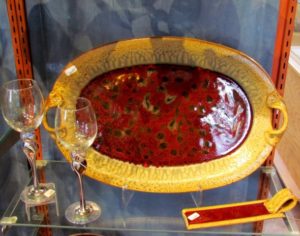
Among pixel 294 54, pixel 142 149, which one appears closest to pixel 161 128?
pixel 142 149

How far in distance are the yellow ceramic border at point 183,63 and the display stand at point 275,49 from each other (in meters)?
0.04

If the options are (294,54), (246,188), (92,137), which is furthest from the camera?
(294,54)

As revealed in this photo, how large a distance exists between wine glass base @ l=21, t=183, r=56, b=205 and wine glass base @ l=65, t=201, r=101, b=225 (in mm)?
58

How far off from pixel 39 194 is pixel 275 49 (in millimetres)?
616

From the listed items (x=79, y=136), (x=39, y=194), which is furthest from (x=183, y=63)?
(x=39, y=194)

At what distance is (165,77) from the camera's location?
98 centimetres

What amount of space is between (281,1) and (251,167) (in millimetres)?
362

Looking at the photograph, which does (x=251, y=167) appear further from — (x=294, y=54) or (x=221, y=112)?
(x=294, y=54)

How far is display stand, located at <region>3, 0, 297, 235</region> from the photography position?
948 mm

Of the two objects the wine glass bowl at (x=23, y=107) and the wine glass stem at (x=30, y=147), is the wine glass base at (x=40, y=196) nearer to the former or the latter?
the wine glass stem at (x=30, y=147)

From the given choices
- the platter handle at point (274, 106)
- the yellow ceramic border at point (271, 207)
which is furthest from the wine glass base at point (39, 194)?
the platter handle at point (274, 106)

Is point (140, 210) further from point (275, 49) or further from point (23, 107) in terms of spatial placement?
point (275, 49)

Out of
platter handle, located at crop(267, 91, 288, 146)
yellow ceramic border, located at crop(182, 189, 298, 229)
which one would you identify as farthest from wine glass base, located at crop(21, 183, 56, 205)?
platter handle, located at crop(267, 91, 288, 146)

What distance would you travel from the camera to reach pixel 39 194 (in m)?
0.96
